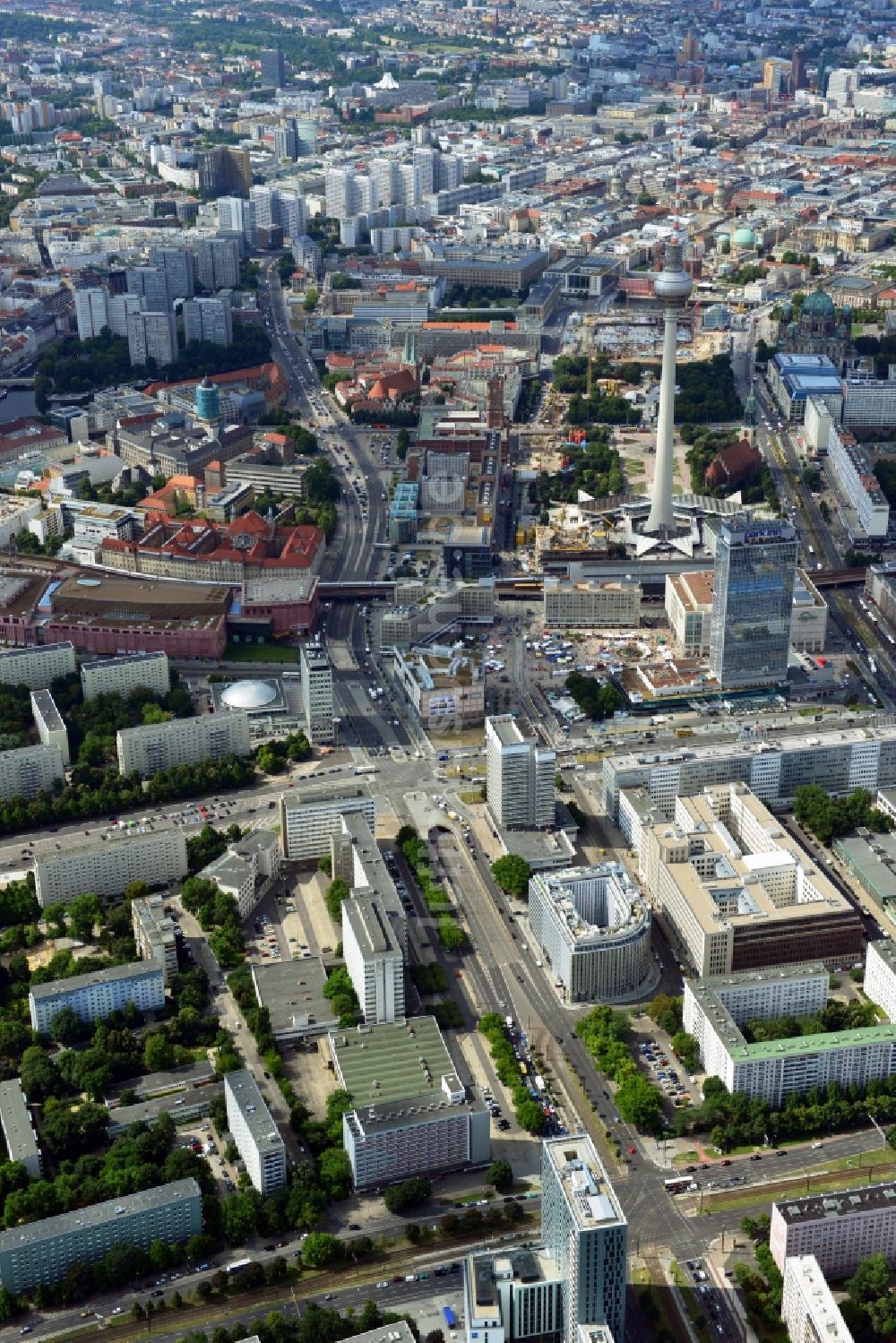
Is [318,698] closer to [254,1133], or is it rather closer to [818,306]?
[254,1133]

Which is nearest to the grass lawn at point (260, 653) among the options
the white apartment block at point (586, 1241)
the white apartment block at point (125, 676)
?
the white apartment block at point (125, 676)

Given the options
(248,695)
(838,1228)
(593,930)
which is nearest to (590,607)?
(248,695)

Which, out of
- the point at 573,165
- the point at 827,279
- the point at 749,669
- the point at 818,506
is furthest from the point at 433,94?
the point at 749,669

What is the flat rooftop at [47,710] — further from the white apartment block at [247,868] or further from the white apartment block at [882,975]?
the white apartment block at [882,975]

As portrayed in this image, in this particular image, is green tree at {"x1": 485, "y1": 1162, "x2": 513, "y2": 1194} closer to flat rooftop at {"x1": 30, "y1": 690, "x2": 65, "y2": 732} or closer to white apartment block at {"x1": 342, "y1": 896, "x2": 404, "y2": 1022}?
white apartment block at {"x1": 342, "y1": 896, "x2": 404, "y2": 1022}

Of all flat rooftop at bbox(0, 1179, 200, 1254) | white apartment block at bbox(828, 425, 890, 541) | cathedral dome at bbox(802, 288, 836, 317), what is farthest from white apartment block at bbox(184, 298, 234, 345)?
flat rooftop at bbox(0, 1179, 200, 1254)

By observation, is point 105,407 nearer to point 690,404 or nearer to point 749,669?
point 690,404
